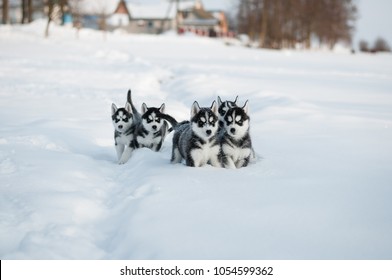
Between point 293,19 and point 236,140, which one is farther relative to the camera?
point 293,19

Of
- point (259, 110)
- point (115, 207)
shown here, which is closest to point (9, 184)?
point (115, 207)

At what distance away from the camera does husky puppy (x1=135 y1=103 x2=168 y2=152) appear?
7.25 m

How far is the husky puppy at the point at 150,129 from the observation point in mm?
7246

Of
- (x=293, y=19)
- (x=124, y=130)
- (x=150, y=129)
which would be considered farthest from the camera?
(x=293, y=19)

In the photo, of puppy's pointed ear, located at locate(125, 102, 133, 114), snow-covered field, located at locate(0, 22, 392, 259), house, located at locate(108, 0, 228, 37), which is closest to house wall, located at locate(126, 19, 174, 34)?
house, located at locate(108, 0, 228, 37)

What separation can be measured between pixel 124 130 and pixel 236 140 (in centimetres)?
231

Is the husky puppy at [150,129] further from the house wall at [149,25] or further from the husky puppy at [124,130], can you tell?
the house wall at [149,25]

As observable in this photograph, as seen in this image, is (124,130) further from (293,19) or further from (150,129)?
(293,19)

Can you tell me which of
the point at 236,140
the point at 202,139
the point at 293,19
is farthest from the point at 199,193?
the point at 293,19

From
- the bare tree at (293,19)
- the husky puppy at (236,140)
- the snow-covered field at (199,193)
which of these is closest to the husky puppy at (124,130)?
the snow-covered field at (199,193)

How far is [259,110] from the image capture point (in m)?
11.7

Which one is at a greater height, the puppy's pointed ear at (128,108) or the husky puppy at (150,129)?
the puppy's pointed ear at (128,108)

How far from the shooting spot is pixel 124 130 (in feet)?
25.1

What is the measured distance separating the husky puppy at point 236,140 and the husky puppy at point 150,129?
136 cm
